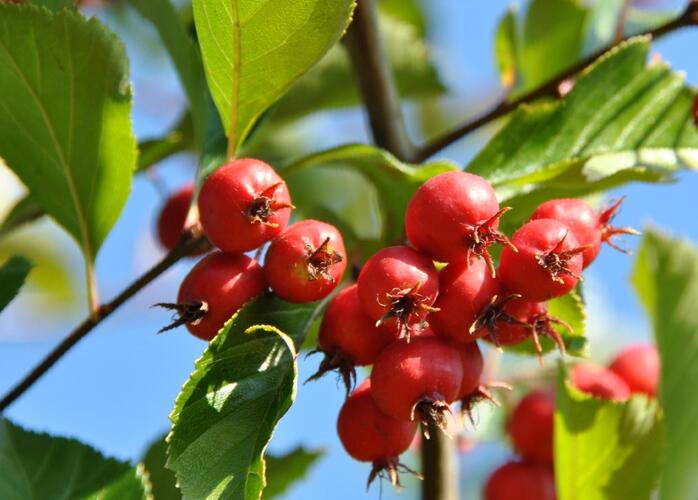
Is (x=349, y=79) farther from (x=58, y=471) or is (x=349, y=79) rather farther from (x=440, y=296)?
(x=58, y=471)

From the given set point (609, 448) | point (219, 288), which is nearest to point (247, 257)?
point (219, 288)

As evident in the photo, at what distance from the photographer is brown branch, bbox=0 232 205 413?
1578 mm

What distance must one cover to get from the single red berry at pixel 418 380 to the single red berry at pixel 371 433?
70 millimetres

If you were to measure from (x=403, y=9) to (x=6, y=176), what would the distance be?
148cm

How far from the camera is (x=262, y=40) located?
4.77 ft

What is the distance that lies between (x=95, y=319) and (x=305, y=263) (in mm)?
464

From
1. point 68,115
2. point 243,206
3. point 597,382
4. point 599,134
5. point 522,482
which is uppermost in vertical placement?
point 68,115

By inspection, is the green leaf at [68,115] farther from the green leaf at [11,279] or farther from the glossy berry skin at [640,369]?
the glossy berry skin at [640,369]

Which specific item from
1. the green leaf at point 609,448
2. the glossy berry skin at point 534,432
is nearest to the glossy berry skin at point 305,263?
the green leaf at point 609,448

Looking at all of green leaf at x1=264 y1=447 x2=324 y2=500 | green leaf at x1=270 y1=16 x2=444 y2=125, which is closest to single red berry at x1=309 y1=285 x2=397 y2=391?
green leaf at x1=264 y1=447 x2=324 y2=500

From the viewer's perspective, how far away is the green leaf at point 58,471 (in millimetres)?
1488

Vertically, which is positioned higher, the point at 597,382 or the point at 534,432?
the point at 597,382

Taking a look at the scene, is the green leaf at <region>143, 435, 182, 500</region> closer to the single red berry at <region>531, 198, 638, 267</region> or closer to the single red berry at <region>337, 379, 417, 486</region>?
the single red berry at <region>337, 379, 417, 486</region>

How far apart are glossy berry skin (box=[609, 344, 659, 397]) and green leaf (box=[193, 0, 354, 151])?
1.18 metres
